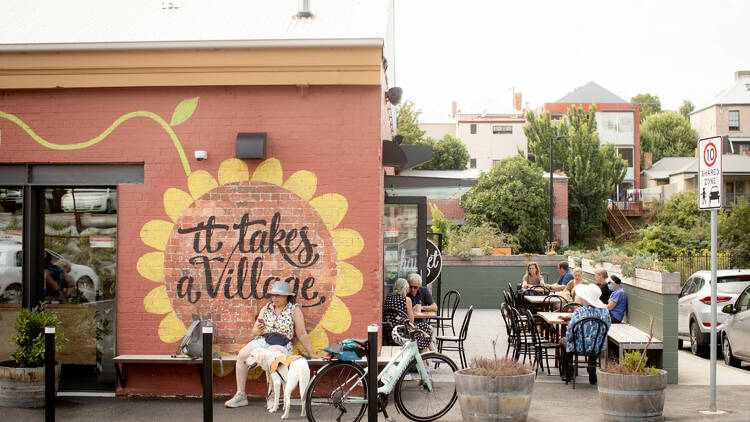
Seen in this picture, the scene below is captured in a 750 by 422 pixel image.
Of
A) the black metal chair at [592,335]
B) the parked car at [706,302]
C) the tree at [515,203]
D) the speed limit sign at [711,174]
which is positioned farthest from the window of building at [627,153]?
the speed limit sign at [711,174]

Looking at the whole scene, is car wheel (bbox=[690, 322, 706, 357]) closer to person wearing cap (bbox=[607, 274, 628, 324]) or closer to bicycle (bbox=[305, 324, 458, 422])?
person wearing cap (bbox=[607, 274, 628, 324])

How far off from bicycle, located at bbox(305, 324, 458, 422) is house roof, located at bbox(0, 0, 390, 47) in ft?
12.4

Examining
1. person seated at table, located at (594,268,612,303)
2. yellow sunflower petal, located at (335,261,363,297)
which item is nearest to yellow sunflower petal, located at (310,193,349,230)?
yellow sunflower petal, located at (335,261,363,297)

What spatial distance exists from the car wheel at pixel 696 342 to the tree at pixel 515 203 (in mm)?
26816

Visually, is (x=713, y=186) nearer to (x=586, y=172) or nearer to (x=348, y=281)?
(x=348, y=281)

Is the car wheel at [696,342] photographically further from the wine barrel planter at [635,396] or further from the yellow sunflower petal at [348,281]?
the yellow sunflower petal at [348,281]

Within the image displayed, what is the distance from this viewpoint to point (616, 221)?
5103 cm

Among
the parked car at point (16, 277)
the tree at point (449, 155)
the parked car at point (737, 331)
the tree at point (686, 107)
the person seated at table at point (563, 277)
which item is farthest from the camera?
the tree at point (686, 107)

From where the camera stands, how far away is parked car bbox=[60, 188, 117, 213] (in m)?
8.94

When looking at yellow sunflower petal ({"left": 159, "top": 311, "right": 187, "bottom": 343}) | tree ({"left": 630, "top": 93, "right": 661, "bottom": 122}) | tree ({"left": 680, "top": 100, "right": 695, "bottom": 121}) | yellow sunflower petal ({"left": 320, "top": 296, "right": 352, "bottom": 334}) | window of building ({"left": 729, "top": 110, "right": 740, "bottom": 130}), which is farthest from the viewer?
tree ({"left": 630, "top": 93, "right": 661, "bottom": 122})

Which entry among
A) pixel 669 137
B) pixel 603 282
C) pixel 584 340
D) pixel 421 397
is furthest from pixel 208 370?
pixel 669 137

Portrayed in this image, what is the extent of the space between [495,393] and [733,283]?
8.43m

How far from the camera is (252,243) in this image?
8.55 metres

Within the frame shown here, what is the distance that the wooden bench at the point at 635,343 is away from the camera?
9.61 meters
